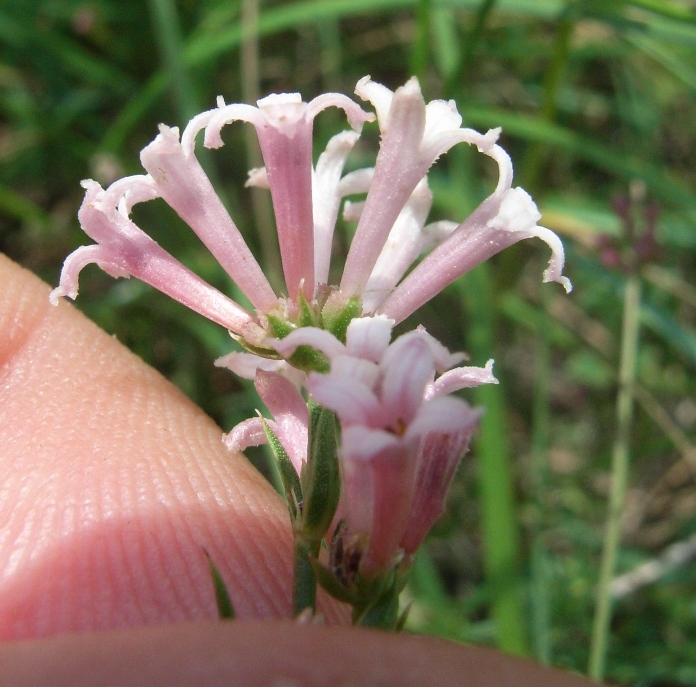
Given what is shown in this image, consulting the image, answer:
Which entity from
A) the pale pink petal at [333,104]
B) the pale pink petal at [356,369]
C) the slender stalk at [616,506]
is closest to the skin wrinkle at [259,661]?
the pale pink petal at [356,369]

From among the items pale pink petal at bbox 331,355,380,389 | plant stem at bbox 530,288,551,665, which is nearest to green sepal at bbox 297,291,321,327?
pale pink petal at bbox 331,355,380,389

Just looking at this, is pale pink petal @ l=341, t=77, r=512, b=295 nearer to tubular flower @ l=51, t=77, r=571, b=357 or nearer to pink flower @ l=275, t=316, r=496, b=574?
tubular flower @ l=51, t=77, r=571, b=357

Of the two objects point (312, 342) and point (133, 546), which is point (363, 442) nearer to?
point (312, 342)

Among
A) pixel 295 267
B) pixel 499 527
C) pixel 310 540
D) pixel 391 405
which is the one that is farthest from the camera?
pixel 499 527

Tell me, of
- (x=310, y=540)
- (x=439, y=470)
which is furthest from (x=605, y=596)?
(x=310, y=540)

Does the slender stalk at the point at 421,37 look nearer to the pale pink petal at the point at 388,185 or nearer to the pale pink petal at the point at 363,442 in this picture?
the pale pink petal at the point at 388,185

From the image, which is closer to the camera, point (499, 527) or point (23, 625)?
point (23, 625)

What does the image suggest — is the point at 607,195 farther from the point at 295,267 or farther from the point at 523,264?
the point at 295,267
